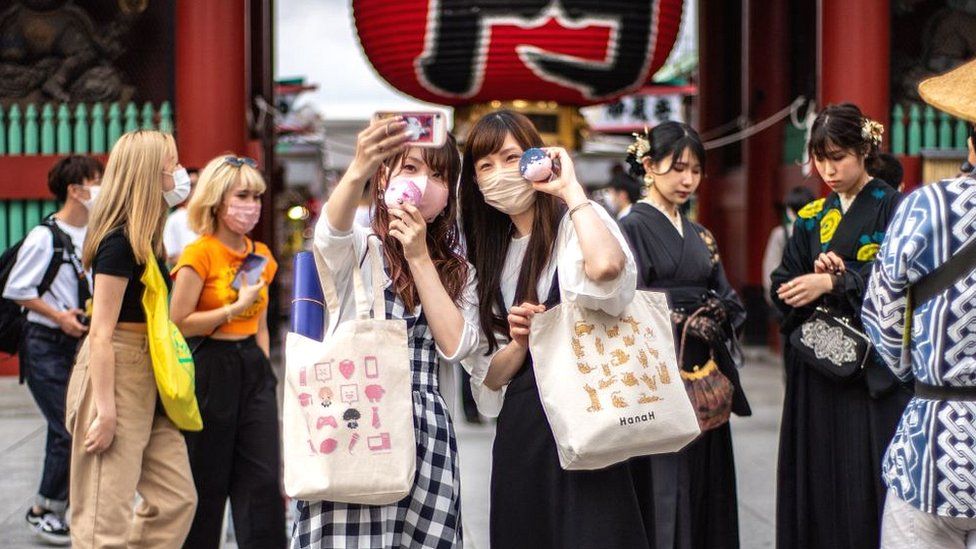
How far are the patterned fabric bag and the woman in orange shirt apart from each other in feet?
5.22

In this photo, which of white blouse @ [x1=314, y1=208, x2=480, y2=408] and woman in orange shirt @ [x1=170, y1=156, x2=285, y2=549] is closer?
white blouse @ [x1=314, y1=208, x2=480, y2=408]

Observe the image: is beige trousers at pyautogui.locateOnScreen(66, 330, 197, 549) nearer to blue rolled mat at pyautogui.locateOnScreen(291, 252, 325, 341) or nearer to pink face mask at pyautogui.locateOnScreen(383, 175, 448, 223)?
blue rolled mat at pyautogui.locateOnScreen(291, 252, 325, 341)

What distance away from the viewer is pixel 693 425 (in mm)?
3160

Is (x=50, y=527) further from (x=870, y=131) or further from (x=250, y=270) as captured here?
(x=870, y=131)

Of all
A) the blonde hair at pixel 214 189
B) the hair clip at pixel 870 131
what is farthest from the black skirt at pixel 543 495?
the blonde hair at pixel 214 189

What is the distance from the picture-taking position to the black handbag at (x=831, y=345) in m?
4.12

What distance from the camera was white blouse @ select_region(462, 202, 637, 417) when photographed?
118 inches

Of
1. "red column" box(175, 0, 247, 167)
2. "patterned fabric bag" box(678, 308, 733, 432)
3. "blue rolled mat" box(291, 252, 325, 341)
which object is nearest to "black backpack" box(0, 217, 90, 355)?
"patterned fabric bag" box(678, 308, 733, 432)

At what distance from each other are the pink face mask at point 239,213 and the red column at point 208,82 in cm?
602

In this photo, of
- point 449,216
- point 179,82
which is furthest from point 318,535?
point 179,82

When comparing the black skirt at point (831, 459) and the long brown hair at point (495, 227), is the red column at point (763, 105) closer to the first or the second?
the black skirt at point (831, 459)

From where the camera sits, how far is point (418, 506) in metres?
3.05

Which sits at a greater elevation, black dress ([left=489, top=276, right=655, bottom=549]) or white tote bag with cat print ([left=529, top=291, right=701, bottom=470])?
white tote bag with cat print ([left=529, top=291, right=701, bottom=470])

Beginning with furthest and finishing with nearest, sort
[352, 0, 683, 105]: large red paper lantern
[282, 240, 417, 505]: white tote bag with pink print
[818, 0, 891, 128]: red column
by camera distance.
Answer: [818, 0, 891, 128]: red column, [352, 0, 683, 105]: large red paper lantern, [282, 240, 417, 505]: white tote bag with pink print
